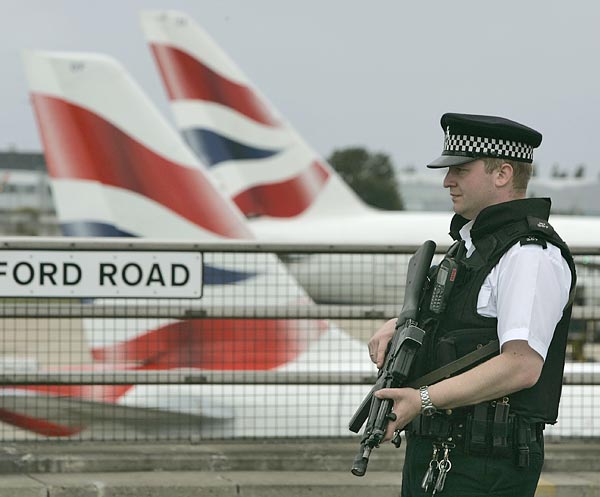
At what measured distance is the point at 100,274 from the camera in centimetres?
580

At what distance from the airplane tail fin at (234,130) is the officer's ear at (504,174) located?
54.0 ft

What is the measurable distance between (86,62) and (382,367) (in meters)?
5.71

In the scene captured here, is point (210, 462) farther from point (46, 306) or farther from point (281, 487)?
point (46, 306)

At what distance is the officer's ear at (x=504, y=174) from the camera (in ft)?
10.0

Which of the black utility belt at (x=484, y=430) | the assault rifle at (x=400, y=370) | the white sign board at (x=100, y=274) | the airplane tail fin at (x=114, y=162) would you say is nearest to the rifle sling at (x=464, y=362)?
the assault rifle at (x=400, y=370)

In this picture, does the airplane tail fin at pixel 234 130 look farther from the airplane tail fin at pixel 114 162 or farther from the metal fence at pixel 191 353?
the metal fence at pixel 191 353

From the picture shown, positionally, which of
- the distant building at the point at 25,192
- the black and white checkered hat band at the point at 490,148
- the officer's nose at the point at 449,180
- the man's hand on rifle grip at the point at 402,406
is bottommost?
the distant building at the point at 25,192

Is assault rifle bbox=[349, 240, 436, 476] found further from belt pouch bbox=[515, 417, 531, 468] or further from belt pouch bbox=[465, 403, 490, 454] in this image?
belt pouch bbox=[515, 417, 531, 468]

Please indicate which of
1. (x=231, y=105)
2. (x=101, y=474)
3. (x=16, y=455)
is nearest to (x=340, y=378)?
(x=101, y=474)

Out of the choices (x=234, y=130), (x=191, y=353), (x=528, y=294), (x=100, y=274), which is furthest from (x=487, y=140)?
(x=234, y=130)

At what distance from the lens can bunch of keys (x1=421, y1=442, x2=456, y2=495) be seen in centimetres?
304

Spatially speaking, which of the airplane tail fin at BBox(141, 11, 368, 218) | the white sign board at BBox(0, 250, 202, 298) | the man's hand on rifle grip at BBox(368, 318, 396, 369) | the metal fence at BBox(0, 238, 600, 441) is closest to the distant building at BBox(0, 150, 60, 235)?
the airplane tail fin at BBox(141, 11, 368, 218)

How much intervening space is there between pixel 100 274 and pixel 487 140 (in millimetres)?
3152

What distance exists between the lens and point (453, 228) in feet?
10.7
